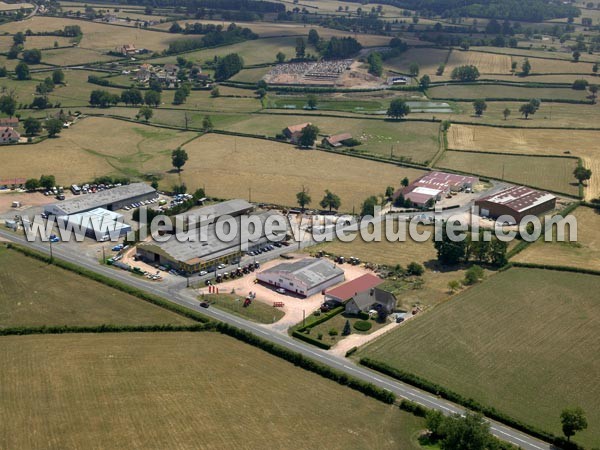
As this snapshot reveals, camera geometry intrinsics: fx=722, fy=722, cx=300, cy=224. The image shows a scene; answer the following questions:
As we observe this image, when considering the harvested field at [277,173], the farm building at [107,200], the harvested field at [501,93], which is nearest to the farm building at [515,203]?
the harvested field at [277,173]

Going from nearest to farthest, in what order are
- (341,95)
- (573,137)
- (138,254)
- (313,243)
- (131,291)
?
(131,291) → (138,254) → (313,243) → (573,137) → (341,95)

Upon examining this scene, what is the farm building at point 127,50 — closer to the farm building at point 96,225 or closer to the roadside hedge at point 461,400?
the farm building at point 96,225

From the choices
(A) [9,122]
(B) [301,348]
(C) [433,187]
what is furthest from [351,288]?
(A) [9,122]

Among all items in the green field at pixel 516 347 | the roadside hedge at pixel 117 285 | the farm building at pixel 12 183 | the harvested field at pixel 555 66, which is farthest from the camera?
the harvested field at pixel 555 66

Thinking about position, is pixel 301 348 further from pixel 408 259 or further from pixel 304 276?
pixel 408 259

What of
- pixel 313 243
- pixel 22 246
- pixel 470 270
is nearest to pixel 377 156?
pixel 313 243

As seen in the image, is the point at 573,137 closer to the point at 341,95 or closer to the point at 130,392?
the point at 341,95

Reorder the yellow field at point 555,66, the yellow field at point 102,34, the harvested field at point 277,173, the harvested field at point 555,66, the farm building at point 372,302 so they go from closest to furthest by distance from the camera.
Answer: the farm building at point 372,302
the harvested field at point 277,173
the harvested field at point 555,66
the yellow field at point 555,66
the yellow field at point 102,34
